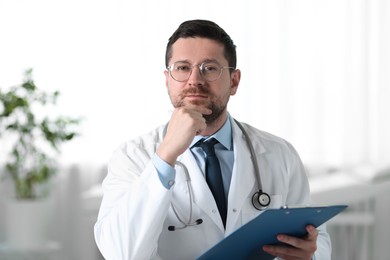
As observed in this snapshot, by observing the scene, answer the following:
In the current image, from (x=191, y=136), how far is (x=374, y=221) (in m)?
2.50

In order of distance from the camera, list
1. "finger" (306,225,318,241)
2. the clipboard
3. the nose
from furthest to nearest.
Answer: the nose
"finger" (306,225,318,241)
the clipboard

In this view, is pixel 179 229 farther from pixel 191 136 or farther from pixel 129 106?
pixel 129 106

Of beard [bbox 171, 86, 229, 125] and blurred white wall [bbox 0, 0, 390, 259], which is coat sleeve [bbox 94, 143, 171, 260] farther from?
blurred white wall [bbox 0, 0, 390, 259]

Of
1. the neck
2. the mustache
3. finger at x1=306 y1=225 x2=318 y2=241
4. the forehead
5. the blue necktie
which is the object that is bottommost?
finger at x1=306 y1=225 x2=318 y2=241

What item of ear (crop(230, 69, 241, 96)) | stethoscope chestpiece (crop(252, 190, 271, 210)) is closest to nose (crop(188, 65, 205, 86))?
ear (crop(230, 69, 241, 96))

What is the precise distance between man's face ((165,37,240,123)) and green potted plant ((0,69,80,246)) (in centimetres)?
190

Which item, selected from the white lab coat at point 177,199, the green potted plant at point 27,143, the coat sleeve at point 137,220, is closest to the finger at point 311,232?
the white lab coat at point 177,199

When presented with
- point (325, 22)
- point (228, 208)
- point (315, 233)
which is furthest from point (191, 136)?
point (325, 22)

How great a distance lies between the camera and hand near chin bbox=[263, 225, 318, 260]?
1.42 meters

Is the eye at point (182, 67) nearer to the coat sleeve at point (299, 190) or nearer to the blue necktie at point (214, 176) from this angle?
the blue necktie at point (214, 176)

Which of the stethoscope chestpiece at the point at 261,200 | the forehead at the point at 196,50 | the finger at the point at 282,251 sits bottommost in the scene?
the finger at the point at 282,251

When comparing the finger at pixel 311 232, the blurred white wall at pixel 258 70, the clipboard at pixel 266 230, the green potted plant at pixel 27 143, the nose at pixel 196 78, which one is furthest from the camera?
the blurred white wall at pixel 258 70

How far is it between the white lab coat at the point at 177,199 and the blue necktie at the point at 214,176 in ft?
0.09

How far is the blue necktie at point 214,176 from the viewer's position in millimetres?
1631
